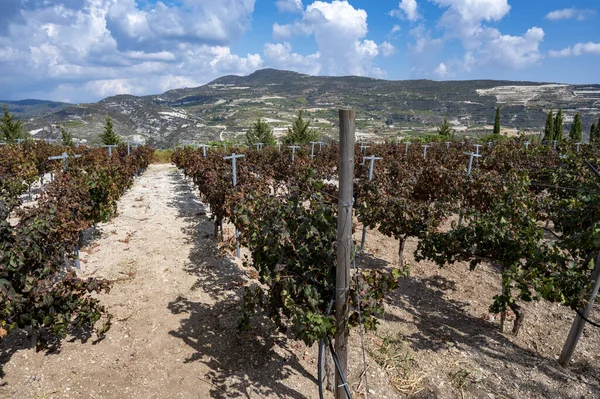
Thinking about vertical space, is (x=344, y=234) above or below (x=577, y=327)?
above

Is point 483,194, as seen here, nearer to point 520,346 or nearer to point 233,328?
point 520,346

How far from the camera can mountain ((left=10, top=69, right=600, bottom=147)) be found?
95.1 m

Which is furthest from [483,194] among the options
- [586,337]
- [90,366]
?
[90,366]

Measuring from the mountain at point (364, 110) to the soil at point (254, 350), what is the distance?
76.9 meters

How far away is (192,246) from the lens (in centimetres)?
933

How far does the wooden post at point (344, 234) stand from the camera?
2.97m

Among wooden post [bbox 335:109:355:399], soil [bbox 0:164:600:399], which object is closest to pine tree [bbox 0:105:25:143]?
soil [bbox 0:164:600:399]

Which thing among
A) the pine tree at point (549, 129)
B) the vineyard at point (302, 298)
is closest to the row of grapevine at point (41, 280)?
the vineyard at point (302, 298)

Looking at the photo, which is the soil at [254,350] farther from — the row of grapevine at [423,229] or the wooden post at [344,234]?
the wooden post at [344,234]

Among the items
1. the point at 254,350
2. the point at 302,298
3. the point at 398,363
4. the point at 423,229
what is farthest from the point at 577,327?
the point at 254,350

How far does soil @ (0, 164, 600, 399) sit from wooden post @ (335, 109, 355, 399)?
3.52 feet

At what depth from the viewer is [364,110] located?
147875 millimetres

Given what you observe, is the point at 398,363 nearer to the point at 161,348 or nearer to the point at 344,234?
the point at 344,234

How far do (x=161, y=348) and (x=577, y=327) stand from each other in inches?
246
